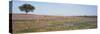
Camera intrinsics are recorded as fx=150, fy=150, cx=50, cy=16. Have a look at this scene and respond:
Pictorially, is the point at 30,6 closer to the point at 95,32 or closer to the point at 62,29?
the point at 62,29

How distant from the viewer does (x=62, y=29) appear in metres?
1.75

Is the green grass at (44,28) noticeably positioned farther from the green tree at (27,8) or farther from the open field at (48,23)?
the green tree at (27,8)

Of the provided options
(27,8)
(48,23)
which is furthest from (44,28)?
(27,8)

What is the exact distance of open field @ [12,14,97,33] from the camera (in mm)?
1557

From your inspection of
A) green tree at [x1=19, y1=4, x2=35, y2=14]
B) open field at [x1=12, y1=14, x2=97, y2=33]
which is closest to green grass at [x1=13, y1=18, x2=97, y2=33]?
open field at [x1=12, y1=14, x2=97, y2=33]

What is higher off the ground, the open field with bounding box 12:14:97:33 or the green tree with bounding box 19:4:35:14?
the green tree with bounding box 19:4:35:14

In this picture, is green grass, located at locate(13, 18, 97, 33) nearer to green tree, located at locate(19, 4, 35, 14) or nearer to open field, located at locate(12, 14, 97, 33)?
open field, located at locate(12, 14, 97, 33)

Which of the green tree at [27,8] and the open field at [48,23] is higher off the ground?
the green tree at [27,8]

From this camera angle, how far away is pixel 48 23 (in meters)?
1.68

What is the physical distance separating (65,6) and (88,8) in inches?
12.9

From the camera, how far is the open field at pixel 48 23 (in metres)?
1.56

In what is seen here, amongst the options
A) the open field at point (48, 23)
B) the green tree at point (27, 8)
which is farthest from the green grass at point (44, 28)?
the green tree at point (27, 8)
